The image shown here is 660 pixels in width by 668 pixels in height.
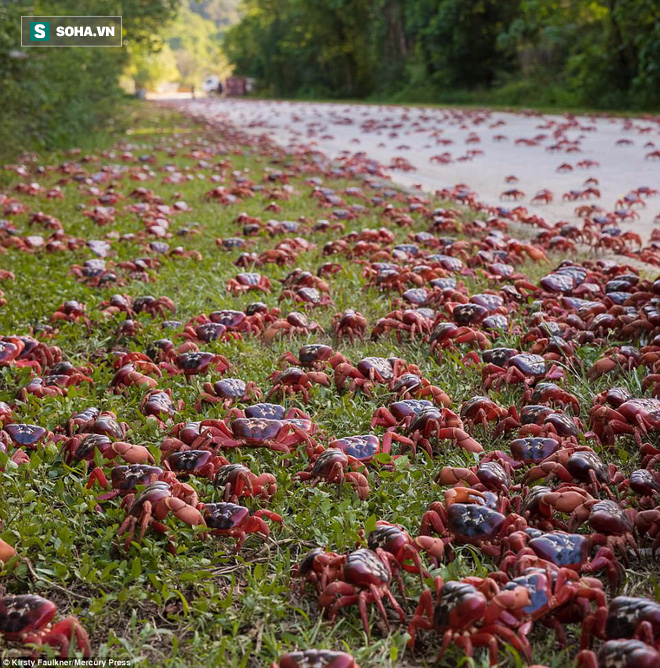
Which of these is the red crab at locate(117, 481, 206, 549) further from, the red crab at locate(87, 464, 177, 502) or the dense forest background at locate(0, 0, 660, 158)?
the dense forest background at locate(0, 0, 660, 158)

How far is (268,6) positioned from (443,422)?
6048cm

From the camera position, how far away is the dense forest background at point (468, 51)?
802 inches

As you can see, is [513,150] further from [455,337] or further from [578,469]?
[578,469]

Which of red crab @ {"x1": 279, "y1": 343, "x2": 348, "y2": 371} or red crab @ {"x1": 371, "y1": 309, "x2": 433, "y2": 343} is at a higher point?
red crab @ {"x1": 371, "y1": 309, "x2": 433, "y2": 343}

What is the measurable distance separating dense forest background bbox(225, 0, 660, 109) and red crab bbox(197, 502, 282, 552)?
19.4 meters

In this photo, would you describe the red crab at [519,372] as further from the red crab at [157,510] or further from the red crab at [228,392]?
the red crab at [157,510]

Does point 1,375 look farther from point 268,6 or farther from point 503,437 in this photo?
point 268,6

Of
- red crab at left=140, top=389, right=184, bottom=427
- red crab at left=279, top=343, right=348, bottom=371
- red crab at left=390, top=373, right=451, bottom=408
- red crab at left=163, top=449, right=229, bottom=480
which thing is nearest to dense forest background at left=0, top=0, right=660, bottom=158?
red crab at left=279, top=343, right=348, bottom=371

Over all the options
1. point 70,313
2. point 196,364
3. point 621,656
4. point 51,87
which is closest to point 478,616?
point 621,656

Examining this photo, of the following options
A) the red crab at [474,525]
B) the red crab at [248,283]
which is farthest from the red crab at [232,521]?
the red crab at [248,283]

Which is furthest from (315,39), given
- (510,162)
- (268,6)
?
(510,162)

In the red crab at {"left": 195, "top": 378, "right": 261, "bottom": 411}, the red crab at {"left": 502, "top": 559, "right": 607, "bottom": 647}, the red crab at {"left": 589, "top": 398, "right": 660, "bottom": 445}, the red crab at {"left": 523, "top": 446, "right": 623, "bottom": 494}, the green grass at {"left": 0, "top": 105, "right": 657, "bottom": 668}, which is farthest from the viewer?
the red crab at {"left": 195, "top": 378, "right": 261, "bottom": 411}

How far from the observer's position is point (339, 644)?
6.68ft

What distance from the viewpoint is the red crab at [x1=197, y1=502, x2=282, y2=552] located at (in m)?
2.47
